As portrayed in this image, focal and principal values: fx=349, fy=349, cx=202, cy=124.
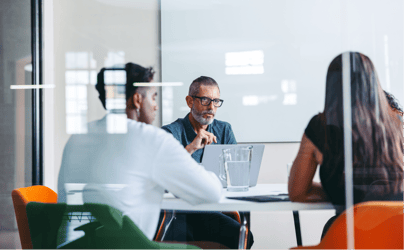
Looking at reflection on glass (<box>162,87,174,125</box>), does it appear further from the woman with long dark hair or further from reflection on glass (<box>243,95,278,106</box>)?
the woman with long dark hair

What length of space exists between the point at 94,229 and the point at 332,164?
122cm

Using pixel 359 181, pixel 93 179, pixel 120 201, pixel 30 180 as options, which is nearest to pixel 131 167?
pixel 120 201

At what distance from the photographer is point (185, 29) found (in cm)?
238

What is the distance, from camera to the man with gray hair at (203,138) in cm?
177

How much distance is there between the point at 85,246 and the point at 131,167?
577 millimetres

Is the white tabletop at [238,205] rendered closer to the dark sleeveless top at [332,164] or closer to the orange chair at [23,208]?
the dark sleeveless top at [332,164]

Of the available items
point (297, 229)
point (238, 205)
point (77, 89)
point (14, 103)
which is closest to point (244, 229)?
point (297, 229)

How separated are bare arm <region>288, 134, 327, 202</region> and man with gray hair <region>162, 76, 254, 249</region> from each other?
1.48ft

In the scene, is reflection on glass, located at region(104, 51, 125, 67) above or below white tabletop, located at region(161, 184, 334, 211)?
above

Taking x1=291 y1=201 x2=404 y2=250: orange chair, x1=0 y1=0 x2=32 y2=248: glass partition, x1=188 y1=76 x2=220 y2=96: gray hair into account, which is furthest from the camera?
x1=0 y1=0 x2=32 y2=248: glass partition

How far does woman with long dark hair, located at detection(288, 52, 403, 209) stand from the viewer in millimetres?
1562

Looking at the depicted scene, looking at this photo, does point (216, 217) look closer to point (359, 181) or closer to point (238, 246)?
point (238, 246)

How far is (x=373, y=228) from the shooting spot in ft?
4.74

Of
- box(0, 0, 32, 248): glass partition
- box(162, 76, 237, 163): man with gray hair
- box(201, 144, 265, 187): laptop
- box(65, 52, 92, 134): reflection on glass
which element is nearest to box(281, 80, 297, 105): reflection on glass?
box(201, 144, 265, 187): laptop
